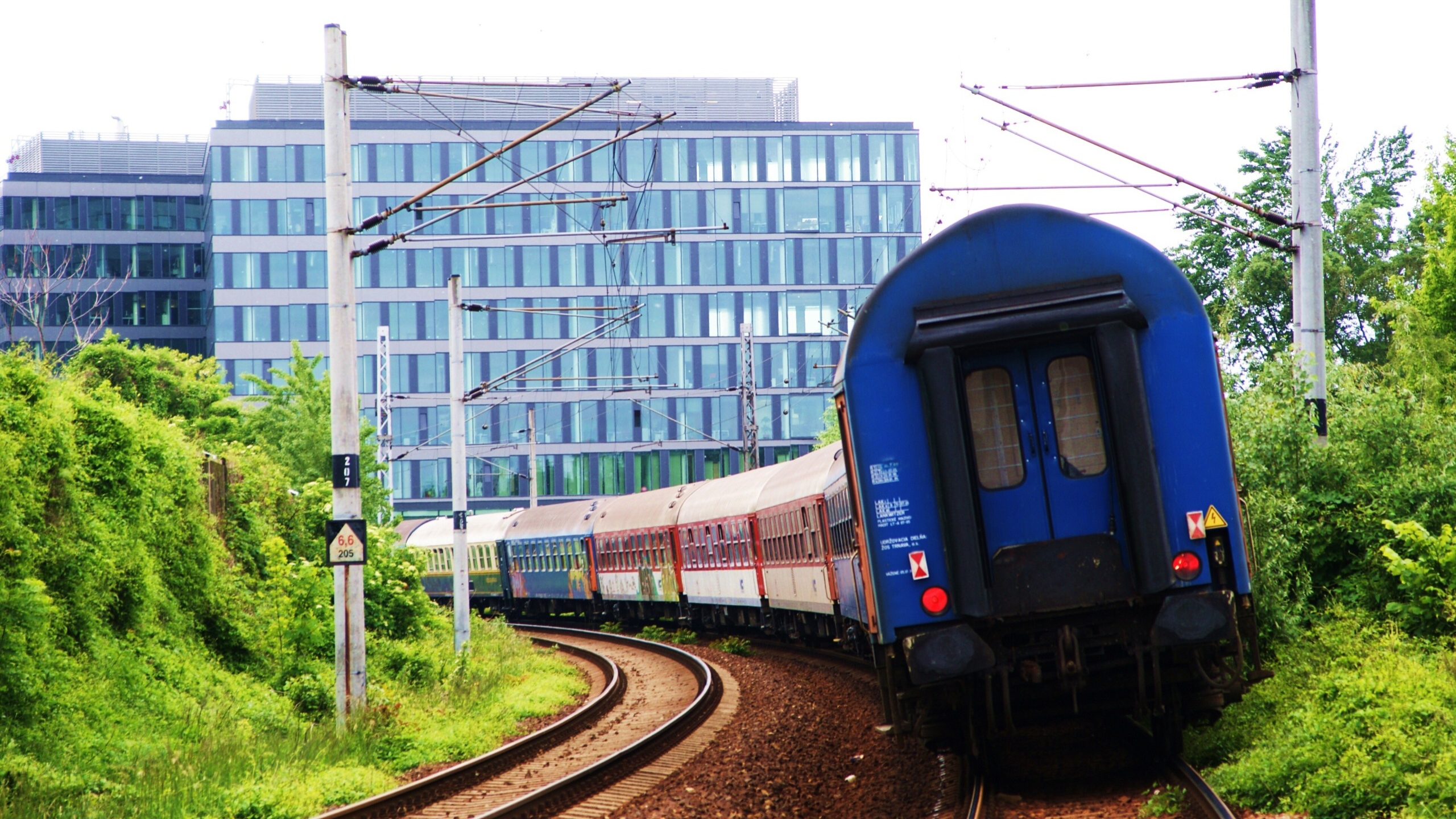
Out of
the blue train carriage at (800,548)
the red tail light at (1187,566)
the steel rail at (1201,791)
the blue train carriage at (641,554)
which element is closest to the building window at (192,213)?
the blue train carriage at (641,554)

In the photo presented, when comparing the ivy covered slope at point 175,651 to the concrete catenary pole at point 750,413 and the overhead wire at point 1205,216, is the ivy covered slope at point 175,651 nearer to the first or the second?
the overhead wire at point 1205,216

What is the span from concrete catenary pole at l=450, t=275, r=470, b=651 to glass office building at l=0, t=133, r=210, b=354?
180ft

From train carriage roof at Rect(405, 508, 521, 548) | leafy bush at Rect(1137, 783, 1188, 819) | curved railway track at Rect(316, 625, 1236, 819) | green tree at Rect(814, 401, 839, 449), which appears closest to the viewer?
leafy bush at Rect(1137, 783, 1188, 819)

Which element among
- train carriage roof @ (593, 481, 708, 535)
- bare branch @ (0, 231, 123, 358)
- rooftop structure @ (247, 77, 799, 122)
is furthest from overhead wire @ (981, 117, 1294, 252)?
bare branch @ (0, 231, 123, 358)

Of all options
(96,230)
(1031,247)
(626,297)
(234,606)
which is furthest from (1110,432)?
(96,230)

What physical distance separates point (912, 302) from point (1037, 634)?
7.60ft

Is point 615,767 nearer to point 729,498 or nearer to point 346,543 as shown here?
point 346,543

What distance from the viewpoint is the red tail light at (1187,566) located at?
8461 mm

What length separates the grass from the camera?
10.5 metres

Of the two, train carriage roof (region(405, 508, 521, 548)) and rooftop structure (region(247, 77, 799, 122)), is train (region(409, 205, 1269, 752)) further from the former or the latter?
rooftop structure (region(247, 77, 799, 122))

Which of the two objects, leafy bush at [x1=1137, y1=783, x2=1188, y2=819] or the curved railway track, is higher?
leafy bush at [x1=1137, y1=783, x2=1188, y2=819]

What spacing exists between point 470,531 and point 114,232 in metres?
41.0

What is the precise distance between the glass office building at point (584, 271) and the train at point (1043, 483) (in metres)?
60.3

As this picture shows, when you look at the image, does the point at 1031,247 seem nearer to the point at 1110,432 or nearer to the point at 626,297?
the point at 1110,432
